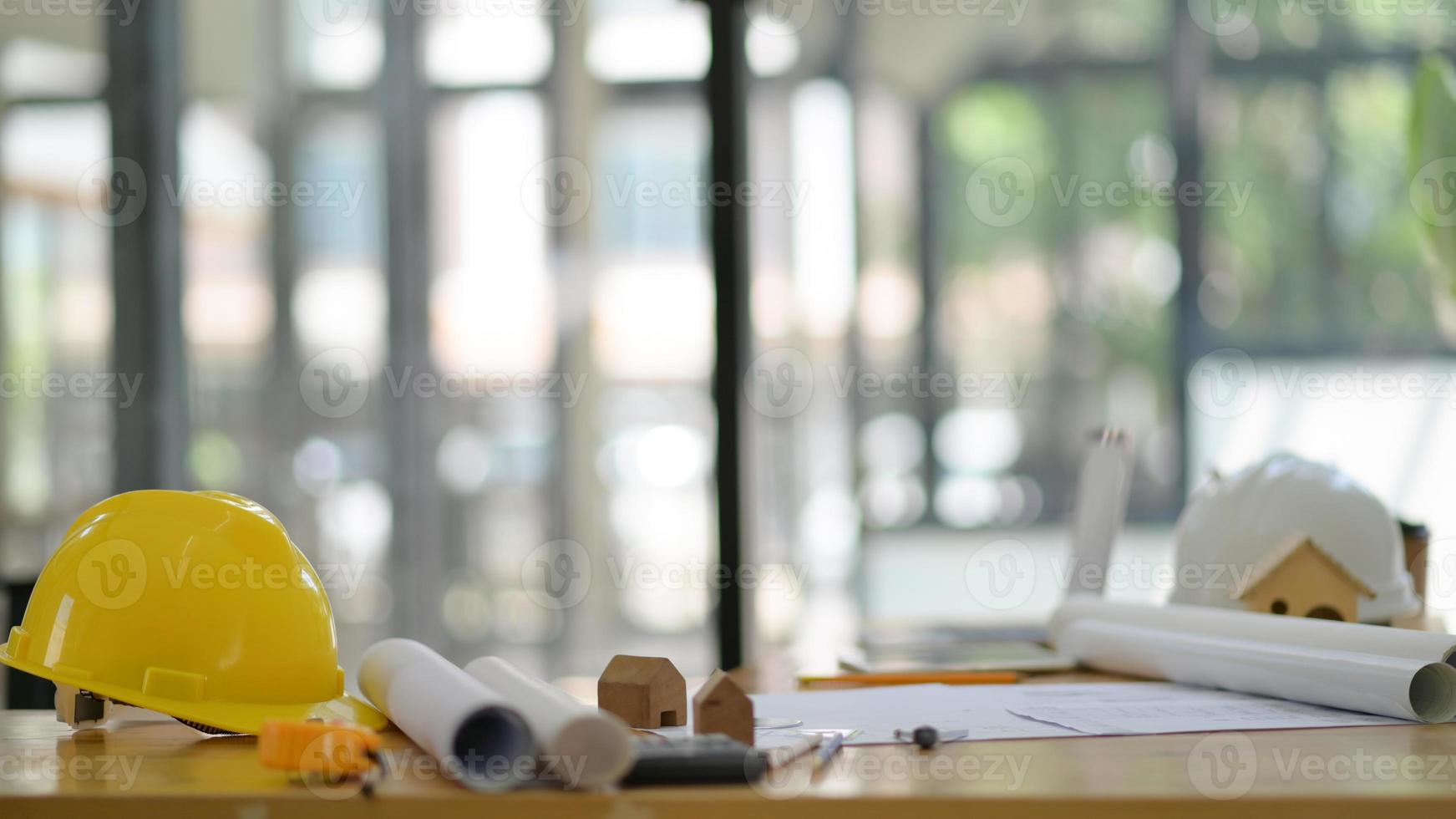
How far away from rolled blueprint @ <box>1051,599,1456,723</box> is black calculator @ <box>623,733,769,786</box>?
1.69ft

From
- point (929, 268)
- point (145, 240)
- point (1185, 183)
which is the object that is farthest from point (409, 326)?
point (1185, 183)

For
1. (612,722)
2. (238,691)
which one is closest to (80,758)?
(238,691)

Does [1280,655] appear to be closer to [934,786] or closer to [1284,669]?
[1284,669]

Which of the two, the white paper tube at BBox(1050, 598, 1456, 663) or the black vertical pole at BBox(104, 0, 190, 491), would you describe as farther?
the black vertical pole at BBox(104, 0, 190, 491)

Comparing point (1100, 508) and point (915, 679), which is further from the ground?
point (1100, 508)

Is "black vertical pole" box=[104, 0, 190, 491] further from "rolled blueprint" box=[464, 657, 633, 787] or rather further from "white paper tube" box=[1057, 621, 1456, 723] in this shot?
"rolled blueprint" box=[464, 657, 633, 787]

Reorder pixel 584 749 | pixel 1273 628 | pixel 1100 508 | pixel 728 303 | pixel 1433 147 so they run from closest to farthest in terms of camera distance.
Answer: pixel 584 749, pixel 1273 628, pixel 1100 508, pixel 728 303, pixel 1433 147

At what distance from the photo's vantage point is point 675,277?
10.3 ft

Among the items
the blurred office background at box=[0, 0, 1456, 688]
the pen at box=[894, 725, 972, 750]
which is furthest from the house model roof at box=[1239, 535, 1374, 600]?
the blurred office background at box=[0, 0, 1456, 688]

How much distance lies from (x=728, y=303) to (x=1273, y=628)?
94cm

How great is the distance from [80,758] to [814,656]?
32.3 inches

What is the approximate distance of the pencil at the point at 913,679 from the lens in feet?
3.93

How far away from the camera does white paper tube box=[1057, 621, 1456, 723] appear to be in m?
0.92

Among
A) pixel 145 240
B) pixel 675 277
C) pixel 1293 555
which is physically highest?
pixel 145 240
